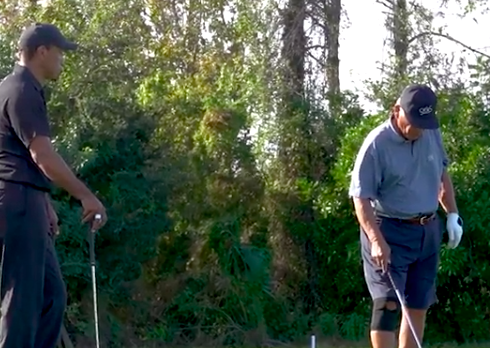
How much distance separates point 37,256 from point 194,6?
12.3m

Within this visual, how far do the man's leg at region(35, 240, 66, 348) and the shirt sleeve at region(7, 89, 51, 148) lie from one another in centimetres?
66

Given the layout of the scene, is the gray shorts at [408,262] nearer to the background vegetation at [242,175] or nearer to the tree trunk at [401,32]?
the background vegetation at [242,175]

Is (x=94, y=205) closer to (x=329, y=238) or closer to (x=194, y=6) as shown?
(x=329, y=238)

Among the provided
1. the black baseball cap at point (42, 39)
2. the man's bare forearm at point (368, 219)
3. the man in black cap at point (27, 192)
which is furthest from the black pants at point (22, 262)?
the man's bare forearm at point (368, 219)

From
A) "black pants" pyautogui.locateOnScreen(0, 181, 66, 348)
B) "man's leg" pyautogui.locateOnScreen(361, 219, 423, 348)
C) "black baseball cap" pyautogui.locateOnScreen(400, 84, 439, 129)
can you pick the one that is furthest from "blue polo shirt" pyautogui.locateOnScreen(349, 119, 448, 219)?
"black pants" pyautogui.locateOnScreen(0, 181, 66, 348)

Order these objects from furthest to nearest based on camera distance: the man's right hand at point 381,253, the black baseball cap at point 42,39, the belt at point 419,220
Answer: the belt at point 419,220 → the man's right hand at point 381,253 → the black baseball cap at point 42,39

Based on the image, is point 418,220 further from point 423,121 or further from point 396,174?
point 423,121

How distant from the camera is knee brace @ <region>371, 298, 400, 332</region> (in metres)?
7.44

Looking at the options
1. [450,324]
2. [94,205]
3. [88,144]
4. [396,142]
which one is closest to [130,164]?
[88,144]

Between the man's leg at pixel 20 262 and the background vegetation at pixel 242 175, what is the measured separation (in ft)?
19.0

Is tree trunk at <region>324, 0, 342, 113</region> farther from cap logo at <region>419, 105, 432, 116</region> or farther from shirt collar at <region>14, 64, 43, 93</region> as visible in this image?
shirt collar at <region>14, 64, 43, 93</region>

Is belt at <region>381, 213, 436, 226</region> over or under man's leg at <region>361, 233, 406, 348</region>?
over

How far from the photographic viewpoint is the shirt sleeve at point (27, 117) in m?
6.15

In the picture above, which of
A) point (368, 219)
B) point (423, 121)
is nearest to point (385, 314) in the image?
point (368, 219)
